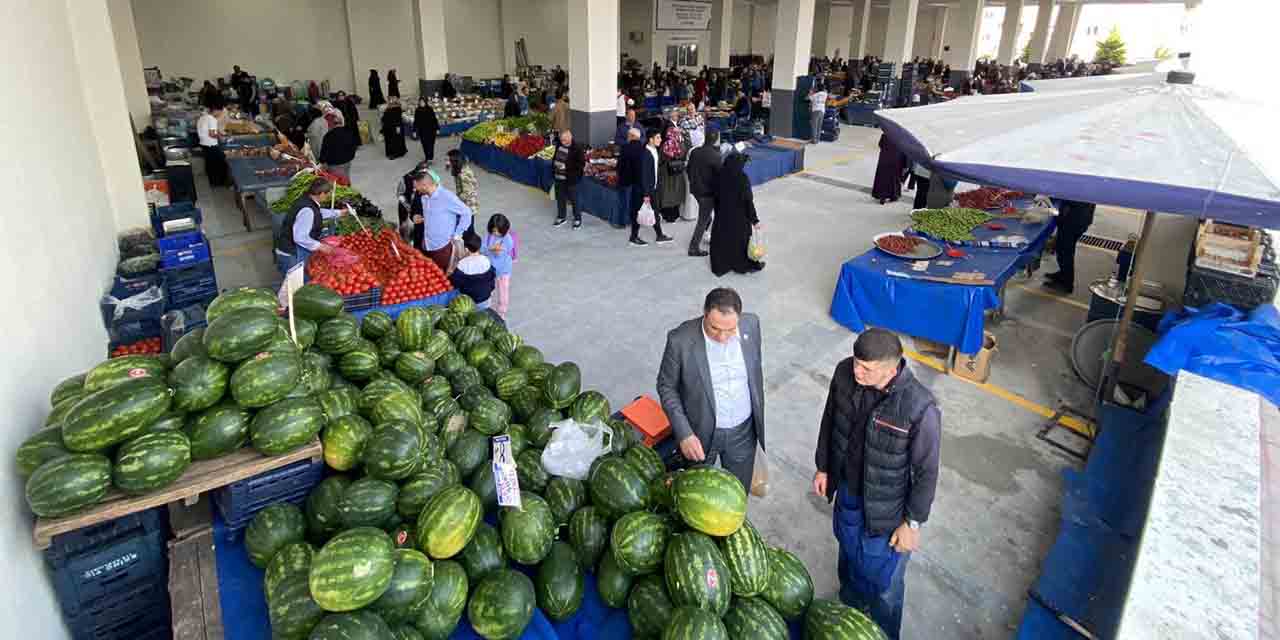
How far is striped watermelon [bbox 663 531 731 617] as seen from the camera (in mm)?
2174

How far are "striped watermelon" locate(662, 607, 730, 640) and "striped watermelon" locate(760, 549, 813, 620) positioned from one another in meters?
0.32

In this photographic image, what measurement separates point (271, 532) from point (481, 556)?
0.80 meters

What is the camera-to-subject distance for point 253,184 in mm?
9750

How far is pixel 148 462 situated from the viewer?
2227mm

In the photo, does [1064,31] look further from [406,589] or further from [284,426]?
[406,589]

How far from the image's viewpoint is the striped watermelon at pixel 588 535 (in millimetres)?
Answer: 2574

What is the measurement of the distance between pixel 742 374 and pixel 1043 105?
337cm

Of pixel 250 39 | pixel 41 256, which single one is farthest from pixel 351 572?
pixel 250 39

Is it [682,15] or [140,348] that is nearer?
[140,348]

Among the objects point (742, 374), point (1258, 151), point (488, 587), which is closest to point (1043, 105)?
point (1258, 151)

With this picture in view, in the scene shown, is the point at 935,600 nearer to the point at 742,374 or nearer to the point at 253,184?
the point at 742,374

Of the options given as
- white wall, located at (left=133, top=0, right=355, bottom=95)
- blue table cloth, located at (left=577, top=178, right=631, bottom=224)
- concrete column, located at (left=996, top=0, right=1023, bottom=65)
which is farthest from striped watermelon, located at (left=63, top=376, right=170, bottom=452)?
concrete column, located at (left=996, top=0, right=1023, bottom=65)

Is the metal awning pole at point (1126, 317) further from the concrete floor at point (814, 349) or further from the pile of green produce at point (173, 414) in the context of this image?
the pile of green produce at point (173, 414)

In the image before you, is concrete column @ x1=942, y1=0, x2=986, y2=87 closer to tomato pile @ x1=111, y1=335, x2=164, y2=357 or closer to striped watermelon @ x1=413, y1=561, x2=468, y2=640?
tomato pile @ x1=111, y1=335, x2=164, y2=357
